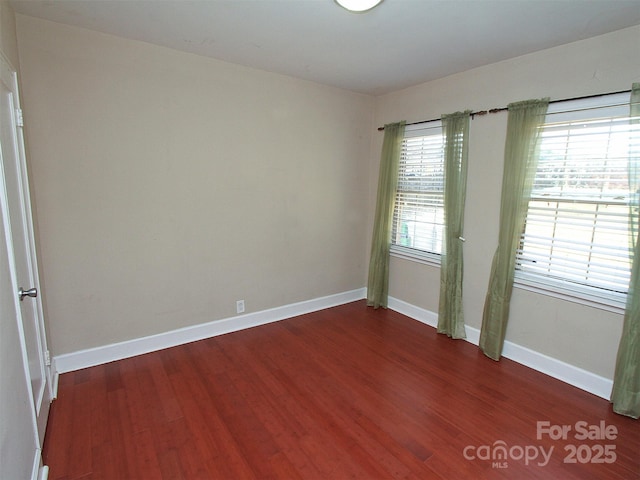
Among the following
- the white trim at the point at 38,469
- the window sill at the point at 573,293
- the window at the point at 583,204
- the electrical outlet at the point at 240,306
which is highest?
the window at the point at 583,204

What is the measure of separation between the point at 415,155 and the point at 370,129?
2.52ft

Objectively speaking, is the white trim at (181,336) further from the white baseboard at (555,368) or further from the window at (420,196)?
the white baseboard at (555,368)

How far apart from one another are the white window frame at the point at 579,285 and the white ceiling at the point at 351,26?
460 mm

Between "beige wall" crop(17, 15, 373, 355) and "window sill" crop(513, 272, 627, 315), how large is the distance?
2.14m

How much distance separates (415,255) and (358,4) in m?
2.68

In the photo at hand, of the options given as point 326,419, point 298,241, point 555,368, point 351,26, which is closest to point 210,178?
point 298,241

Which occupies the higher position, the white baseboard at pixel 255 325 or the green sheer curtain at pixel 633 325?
the green sheer curtain at pixel 633 325

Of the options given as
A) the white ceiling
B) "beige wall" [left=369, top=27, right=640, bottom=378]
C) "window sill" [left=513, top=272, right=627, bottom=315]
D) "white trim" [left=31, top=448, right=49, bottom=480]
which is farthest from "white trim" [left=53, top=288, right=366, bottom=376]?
the white ceiling

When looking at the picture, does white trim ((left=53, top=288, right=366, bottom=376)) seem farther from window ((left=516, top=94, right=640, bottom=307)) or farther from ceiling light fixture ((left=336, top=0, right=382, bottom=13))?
ceiling light fixture ((left=336, top=0, right=382, bottom=13))

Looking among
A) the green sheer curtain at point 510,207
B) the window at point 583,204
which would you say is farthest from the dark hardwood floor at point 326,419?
the window at point 583,204

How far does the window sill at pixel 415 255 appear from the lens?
3715 mm

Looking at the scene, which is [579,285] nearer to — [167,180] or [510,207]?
[510,207]

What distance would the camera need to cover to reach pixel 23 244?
6.51 feet

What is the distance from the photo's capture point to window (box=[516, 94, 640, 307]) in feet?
7.79
